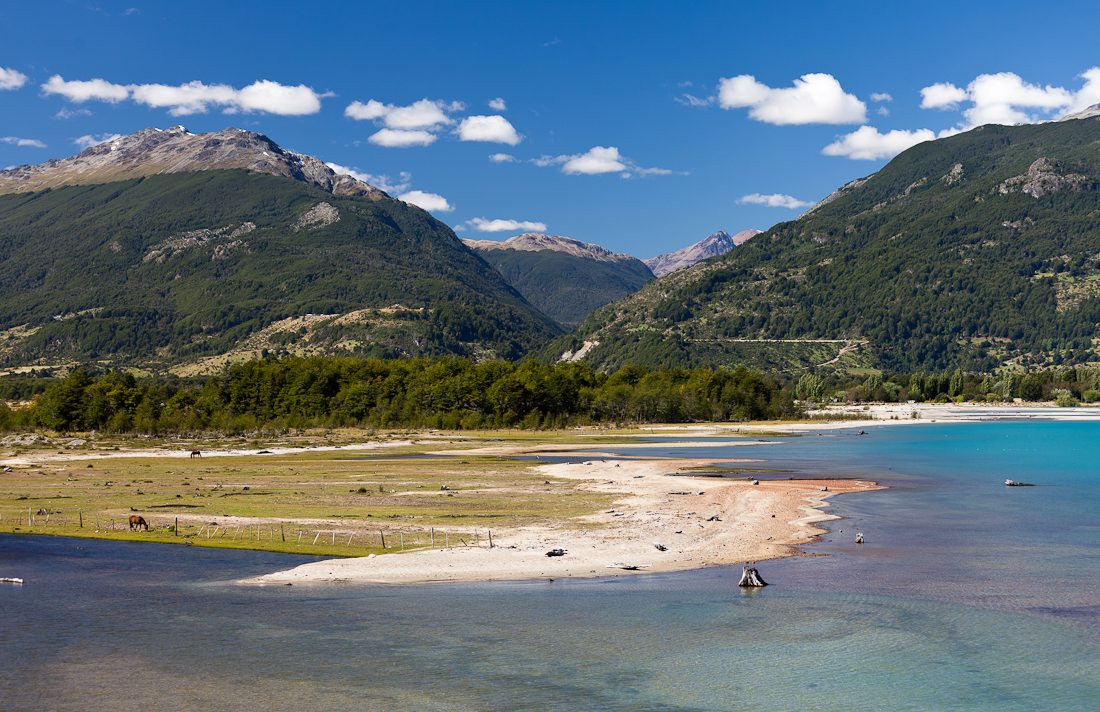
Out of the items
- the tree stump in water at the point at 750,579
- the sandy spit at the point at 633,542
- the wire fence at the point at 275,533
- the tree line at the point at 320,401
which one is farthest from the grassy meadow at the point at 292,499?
the tree line at the point at 320,401

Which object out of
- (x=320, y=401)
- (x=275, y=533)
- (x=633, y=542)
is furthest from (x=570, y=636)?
(x=320, y=401)

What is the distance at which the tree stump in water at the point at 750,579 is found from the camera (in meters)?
34.2

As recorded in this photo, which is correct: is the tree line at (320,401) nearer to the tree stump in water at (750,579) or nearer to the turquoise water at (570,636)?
the turquoise water at (570,636)

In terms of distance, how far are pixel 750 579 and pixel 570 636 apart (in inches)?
400

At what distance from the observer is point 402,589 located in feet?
113

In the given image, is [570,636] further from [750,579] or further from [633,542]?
[633,542]

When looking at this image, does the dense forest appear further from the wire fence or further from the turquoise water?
the turquoise water

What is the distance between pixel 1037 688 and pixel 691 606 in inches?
465

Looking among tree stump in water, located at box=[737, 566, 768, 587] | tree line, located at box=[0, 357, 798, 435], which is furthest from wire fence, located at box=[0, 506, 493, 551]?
tree line, located at box=[0, 357, 798, 435]

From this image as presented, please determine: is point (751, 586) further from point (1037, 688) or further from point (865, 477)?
point (865, 477)

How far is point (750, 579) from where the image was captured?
3431 cm

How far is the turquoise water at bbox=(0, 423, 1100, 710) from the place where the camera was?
22734mm

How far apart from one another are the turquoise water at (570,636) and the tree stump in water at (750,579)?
0.83 m

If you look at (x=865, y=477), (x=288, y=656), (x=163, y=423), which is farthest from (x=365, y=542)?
(x=163, y=423)
